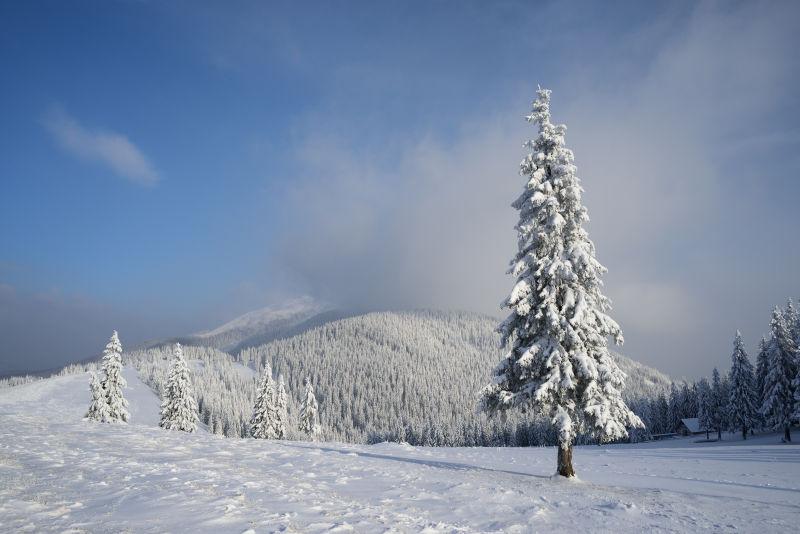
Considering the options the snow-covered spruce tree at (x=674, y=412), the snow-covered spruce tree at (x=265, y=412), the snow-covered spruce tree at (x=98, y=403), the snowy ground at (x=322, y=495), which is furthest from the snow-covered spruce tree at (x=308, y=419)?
the snow-covered spruce tree at (x=674, y=412)

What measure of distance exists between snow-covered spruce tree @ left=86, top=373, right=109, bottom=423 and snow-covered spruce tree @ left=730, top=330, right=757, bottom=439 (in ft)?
282

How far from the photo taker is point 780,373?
54.5 meters

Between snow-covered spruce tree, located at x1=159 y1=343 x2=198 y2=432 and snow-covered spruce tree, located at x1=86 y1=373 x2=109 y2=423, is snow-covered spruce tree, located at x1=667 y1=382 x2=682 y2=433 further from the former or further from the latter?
snow-covered spruce tree, located at x1=86 y1=373 x2=109 y2=423

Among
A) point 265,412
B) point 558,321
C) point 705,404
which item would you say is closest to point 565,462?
point 558,321

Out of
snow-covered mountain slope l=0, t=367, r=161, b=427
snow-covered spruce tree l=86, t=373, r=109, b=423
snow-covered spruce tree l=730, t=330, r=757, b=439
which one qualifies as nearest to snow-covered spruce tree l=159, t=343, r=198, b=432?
snow-covered spruce tree l=86, t=373, r=109, b=423

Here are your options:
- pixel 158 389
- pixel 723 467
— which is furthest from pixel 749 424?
pixel 158 389

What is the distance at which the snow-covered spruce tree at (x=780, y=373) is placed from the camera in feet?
177

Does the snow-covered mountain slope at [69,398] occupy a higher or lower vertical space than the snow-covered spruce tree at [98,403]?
lower

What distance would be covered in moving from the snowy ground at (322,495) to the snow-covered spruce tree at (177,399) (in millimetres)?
37057

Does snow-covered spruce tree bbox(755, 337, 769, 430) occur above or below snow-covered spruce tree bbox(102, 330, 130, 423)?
above

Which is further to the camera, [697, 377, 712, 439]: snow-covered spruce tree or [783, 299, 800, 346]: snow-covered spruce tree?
[697, 377, 712, 439]: snow-covered spruce tree

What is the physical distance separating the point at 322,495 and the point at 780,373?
66851 mm

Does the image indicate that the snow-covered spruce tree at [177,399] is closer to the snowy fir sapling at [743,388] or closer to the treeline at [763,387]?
the treeline at [763,387]

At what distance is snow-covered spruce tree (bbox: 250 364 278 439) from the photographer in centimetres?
6397
